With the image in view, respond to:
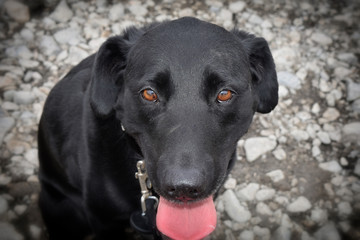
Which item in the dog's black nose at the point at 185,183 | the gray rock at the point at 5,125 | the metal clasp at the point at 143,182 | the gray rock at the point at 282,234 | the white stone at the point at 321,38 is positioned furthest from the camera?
the white stone at the point at 321,38

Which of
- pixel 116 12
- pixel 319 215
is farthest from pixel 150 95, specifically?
pixel 116 12

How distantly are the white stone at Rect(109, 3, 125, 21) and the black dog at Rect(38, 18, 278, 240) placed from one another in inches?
87.9

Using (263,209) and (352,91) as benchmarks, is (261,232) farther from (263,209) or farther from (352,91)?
(352,91)

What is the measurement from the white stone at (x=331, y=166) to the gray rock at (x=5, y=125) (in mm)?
3290

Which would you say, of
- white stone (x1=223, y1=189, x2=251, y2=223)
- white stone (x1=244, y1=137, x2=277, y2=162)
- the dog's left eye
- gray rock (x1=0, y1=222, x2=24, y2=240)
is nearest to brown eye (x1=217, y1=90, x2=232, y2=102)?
the dog's left eye

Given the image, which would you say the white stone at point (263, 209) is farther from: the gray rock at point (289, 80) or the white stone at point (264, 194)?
the gray rock at point (289, 80)

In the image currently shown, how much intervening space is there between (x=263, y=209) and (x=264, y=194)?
0.15 m

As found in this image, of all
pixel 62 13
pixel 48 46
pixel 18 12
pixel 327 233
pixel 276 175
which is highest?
pixel 18 12

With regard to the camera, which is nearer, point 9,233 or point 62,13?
point 9,233

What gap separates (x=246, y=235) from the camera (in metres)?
3.49

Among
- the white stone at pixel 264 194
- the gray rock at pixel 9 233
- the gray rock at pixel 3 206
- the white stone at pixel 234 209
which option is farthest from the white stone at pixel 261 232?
the gray rock at pixel 3 206

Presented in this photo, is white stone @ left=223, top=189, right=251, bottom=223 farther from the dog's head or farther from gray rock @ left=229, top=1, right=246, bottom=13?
gray rock @ left=229, top=1, right=246, bottom=13

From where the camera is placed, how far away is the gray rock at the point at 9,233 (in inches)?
134

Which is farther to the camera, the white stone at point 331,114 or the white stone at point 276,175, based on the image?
the white stone at point 331,114
